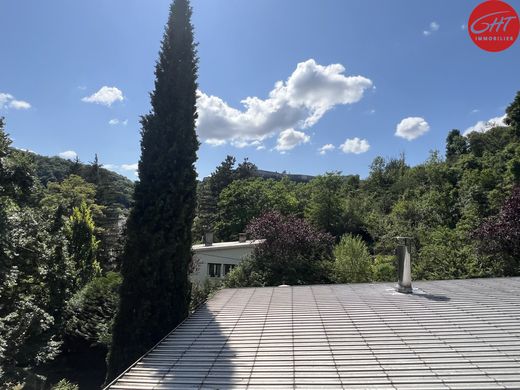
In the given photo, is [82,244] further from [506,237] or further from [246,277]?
[506,237]

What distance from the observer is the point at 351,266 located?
46.4 ft

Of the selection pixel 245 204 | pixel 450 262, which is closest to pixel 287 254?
pixel 450 262

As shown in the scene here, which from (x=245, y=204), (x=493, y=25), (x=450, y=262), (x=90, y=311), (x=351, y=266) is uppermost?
(x=493, y=25)

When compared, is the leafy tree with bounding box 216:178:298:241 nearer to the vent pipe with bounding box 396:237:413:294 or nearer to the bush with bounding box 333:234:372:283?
the bush with bounding box 333:234:372:283

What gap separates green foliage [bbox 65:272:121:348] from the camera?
1088cm

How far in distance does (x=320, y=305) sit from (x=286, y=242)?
780 centimetres

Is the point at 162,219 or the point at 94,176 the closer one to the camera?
the point at 162,219

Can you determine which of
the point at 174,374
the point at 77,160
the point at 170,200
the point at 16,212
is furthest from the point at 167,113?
the point at 77,160

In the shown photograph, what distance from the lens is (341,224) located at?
2758 centimetres

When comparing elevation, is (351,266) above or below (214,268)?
above

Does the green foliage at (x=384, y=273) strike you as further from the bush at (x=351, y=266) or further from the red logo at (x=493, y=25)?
the red logo at (x=493, y=25)

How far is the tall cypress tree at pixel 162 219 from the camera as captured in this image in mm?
7746

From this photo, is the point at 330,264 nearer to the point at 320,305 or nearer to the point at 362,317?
the point at 320,305

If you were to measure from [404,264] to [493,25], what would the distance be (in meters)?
8.35
